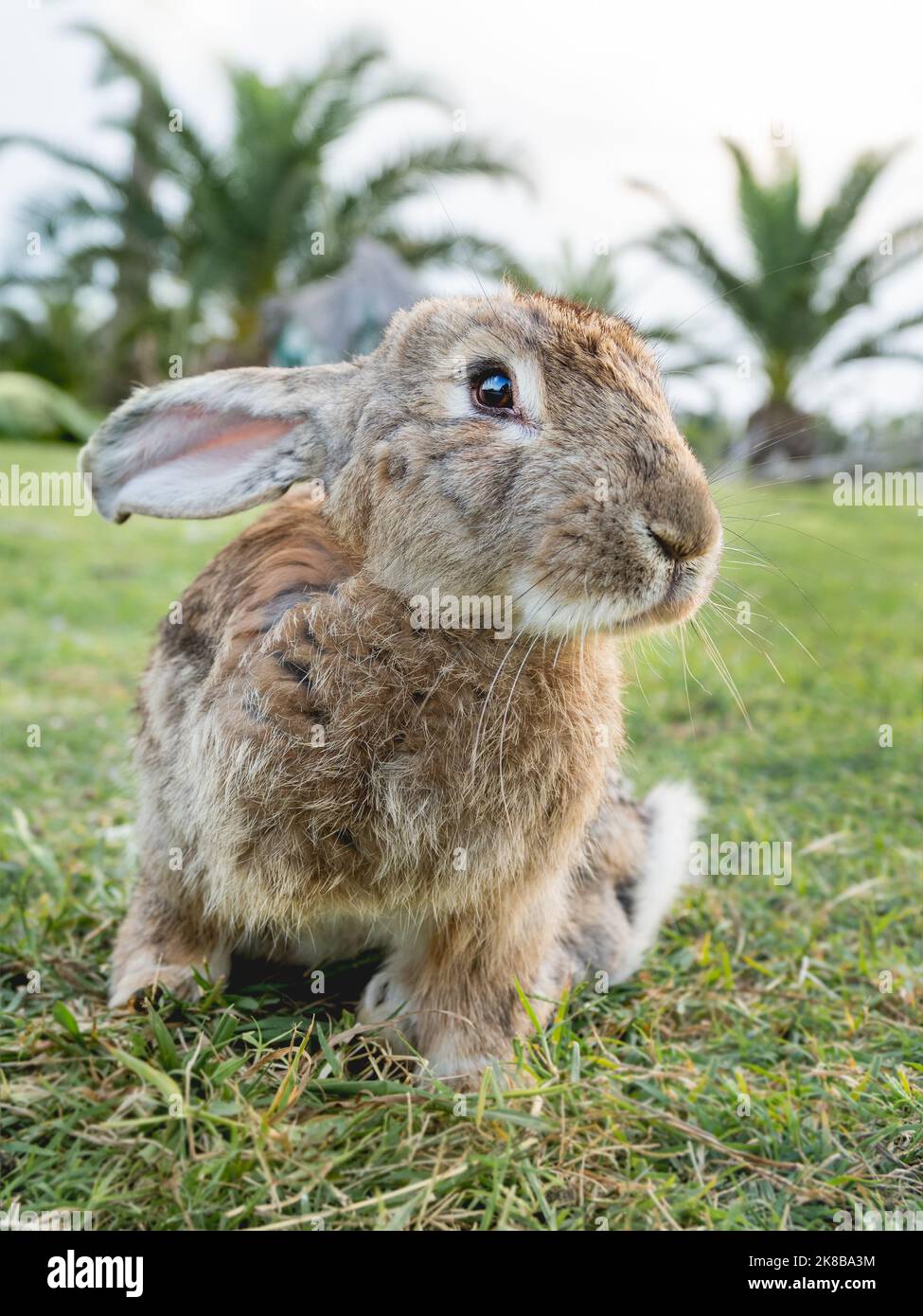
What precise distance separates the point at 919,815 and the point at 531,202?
446 inches

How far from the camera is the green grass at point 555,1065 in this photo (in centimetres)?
202

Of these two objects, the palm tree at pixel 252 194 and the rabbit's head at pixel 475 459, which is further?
the palm tree at pixel 252 194

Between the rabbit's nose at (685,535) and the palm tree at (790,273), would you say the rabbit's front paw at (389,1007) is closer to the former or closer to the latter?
the rabbit's nose at (685,535)

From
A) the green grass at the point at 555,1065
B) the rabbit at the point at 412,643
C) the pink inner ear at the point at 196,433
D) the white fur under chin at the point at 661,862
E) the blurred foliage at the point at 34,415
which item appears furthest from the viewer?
the blurred foliage at the point at 34,415

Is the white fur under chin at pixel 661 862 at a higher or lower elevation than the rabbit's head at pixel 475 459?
lower

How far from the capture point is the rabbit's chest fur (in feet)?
7.03

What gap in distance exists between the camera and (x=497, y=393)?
7.41ft

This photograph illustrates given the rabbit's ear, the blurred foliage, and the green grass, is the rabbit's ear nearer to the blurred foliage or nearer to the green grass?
the green grass

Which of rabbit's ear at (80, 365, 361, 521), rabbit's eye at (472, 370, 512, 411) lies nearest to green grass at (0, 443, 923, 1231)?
rabbit's eye at (472, 370, 512, 411)

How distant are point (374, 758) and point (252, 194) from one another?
574 inches

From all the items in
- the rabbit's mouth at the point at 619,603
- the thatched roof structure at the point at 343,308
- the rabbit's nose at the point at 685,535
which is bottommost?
the rabbit's mouth at the point at 619,603

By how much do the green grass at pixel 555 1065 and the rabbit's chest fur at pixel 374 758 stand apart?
359mm

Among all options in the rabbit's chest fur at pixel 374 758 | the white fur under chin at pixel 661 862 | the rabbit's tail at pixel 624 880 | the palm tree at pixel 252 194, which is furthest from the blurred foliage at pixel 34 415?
the rabbit's chest fur at pixel 374 758
